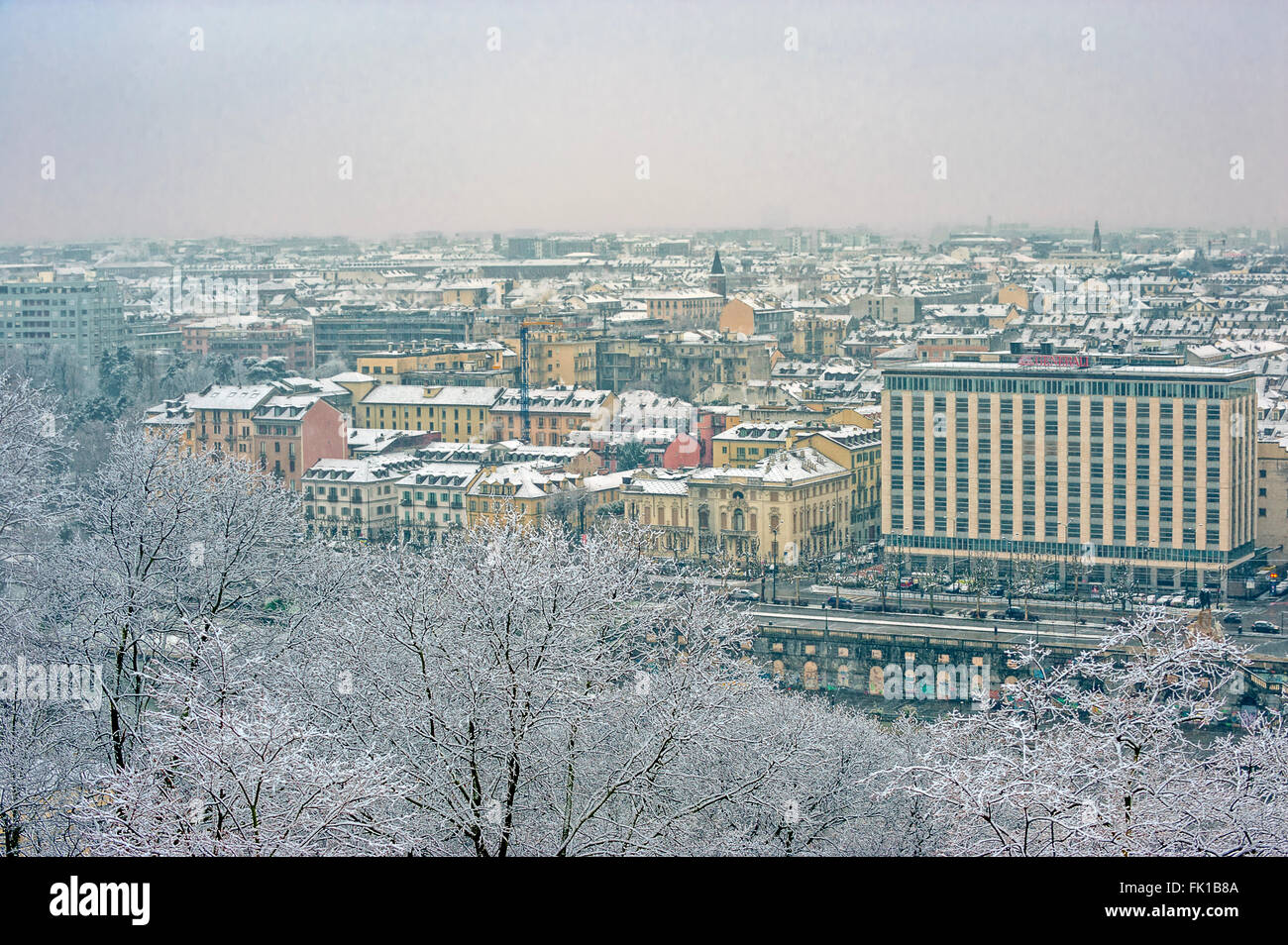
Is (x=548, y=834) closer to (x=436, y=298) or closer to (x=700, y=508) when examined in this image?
(x=700, y=508)

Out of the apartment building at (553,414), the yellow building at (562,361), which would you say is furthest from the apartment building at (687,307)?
the apartment building at (553,414)

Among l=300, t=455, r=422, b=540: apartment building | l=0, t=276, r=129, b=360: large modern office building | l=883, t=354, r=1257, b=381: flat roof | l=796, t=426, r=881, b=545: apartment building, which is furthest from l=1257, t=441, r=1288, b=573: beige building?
l=0, t=276, r=129, b=360: large modern office building

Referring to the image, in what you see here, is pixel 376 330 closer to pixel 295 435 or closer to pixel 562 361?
pixel 562 361

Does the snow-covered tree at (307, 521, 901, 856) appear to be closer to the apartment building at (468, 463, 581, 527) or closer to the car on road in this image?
the car on road

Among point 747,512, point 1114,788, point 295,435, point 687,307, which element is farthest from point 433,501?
point 687,307
